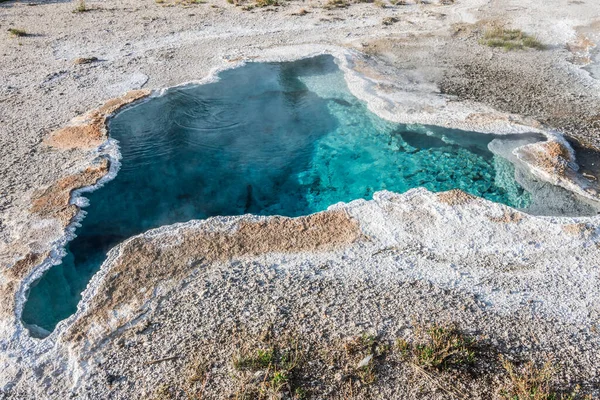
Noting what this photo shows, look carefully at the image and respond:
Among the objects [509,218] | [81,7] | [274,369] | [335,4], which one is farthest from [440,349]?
[81,7]

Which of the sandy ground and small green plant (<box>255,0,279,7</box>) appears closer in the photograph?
the sandy ground

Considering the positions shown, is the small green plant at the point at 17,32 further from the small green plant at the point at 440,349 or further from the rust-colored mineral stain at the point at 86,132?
the small green plant at the point at 440,349

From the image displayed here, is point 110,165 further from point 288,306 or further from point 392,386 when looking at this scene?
point 392,386

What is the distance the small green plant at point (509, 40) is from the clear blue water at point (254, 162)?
198 inches

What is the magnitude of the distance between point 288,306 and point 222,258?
113 cm

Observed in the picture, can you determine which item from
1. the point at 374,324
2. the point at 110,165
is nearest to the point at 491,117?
the point at 374,324

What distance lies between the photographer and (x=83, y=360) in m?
4.54

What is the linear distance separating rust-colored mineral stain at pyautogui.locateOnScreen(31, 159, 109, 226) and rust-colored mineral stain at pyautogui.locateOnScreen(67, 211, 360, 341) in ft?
4.04

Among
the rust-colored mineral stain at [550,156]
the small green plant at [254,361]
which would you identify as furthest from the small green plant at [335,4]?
the small green plant at [254,361]

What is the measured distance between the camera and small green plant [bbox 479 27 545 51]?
39.8ft

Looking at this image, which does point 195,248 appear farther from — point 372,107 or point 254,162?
point 372,107

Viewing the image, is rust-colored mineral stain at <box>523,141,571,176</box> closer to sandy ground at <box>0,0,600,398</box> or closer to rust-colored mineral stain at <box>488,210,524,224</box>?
sandy ground at <box>0,0,600,398</box>

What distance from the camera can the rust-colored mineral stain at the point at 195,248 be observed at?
5.20 metres

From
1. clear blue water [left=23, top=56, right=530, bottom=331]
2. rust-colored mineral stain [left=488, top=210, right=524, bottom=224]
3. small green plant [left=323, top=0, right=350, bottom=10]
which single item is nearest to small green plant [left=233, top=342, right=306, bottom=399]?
clear blue water [left=23, top=56, right=530, bottom=331]
